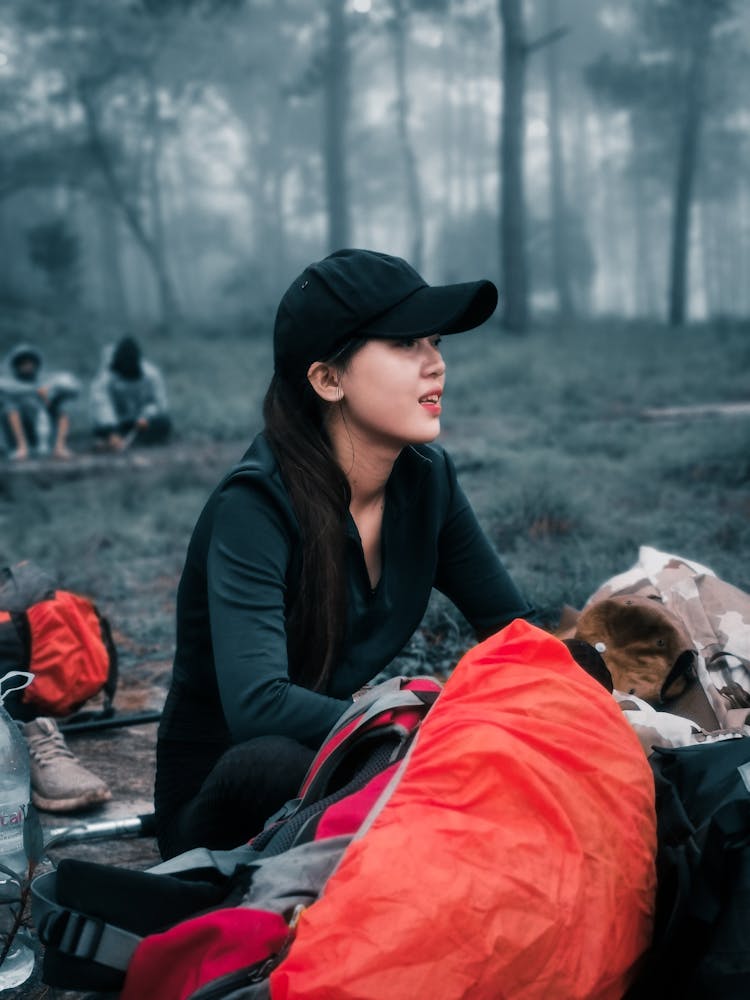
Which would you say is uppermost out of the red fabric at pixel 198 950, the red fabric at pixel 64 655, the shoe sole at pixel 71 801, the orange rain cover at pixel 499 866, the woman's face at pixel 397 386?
the woman's face at pixel 397 386

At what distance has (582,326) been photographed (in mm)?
22953

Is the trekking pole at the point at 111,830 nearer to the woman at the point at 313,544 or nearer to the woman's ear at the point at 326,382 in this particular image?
the woman at the point at 313,544

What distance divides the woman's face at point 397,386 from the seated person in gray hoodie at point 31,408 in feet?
31.4

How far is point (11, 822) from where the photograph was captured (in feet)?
7.60

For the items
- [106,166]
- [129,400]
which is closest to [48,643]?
[129,400]

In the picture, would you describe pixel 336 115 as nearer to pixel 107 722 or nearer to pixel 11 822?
pixel 107 722

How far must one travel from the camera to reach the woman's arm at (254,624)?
2.14 m

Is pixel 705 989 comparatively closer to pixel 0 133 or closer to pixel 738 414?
pixel 738 414

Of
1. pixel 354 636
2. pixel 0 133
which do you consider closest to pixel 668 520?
pixel 354 636

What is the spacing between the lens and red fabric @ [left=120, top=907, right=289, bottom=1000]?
156 centimetres

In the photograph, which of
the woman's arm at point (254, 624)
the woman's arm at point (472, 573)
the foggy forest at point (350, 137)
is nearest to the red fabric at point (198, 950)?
the woman's arm at point (254, 624)

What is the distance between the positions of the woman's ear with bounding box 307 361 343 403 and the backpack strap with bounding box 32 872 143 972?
4.02 feet

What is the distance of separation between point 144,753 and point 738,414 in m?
8.29

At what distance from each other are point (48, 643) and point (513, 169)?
1789 cm
